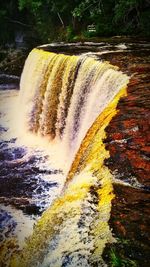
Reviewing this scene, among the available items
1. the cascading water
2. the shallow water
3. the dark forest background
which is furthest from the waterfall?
the dark forest background

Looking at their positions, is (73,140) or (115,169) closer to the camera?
(115,169)

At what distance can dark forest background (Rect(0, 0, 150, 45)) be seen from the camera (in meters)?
14.1

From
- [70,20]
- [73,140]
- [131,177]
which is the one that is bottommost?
[73,140]

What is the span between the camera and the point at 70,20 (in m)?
19.4

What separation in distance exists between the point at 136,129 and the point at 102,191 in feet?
4.48

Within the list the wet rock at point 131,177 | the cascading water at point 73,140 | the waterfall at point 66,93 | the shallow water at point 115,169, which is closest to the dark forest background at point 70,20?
the shallow water at point 115,169

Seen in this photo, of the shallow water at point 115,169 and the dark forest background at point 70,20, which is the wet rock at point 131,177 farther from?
the dark forest background at point 70,20

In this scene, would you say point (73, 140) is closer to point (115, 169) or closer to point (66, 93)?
point (66, 93)

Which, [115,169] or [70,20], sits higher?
[70,20]

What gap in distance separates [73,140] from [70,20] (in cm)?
1244

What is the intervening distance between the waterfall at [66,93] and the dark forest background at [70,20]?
153 inches

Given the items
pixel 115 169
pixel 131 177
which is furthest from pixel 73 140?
pixel 131 177

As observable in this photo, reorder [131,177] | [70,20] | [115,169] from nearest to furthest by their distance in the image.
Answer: [131,177] < [115,169] < [70,20]

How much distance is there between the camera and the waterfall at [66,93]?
767cm
